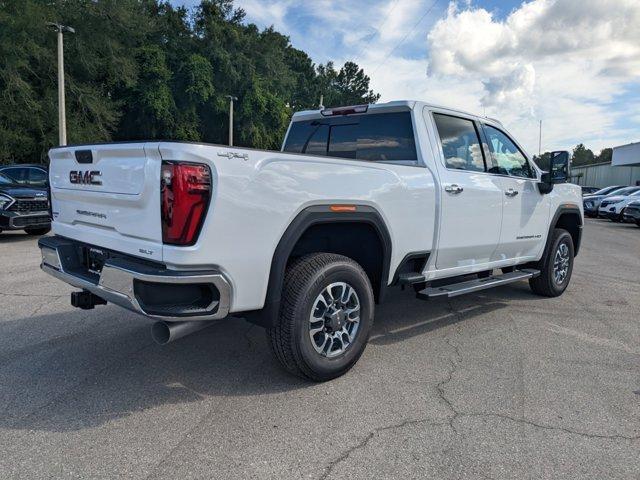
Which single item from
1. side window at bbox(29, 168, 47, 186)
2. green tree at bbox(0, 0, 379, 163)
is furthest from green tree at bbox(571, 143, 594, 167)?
side window at bbox(29, 168, 47, 186)

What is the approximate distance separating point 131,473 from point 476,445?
6.07ft

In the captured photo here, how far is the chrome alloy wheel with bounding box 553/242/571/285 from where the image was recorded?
255 inches

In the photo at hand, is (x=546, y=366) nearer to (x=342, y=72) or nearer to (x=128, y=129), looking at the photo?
(x=128, y=129)

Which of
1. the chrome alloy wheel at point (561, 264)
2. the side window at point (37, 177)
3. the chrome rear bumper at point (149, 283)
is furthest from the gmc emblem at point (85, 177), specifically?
the side window at point (37, 177)

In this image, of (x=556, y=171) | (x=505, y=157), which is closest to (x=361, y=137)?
(x=505, y=157)

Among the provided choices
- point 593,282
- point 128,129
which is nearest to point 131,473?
point 593,282

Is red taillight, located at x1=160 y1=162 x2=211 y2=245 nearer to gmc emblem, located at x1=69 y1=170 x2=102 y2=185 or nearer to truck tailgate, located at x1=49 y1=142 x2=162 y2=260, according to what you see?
truck tailgate, located at x1=49 y1=142 x2=162 y2=260

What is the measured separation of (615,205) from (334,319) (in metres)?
21.4

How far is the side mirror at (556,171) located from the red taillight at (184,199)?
14.1ft

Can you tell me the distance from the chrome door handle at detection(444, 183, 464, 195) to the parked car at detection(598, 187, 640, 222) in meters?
18.8

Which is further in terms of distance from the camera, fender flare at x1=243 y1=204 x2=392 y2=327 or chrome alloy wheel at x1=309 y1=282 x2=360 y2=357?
chrome alloy wheel at x1=309 y1=282 x2=360 y2=357

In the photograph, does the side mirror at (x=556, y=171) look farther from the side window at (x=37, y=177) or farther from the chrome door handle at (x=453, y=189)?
the side window at (x=37, y=177)

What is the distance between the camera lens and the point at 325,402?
343 cm

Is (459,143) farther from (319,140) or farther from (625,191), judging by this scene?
(625,191)
